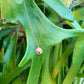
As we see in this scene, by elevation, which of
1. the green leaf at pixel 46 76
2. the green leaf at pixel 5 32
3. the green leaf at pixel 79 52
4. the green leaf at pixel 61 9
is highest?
the green leaf at pixel 61 9

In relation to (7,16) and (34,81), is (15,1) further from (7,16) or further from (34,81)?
(34,81)

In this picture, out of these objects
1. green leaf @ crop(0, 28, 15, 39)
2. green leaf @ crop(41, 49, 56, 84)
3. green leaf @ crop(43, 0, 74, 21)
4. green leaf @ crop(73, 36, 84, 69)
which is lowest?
green leaf @ crop(41, 49, 56, 84)

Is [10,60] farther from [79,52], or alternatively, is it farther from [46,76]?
[79,52]

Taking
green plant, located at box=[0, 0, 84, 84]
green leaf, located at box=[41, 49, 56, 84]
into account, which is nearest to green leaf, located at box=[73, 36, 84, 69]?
green plant, located at box=[0, 0, 84, 84]

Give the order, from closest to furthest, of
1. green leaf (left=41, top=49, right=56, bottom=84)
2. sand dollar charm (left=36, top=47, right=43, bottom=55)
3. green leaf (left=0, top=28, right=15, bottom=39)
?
sand dollar charm (left=36, top=47, right=43, bottom=55), green leaf (left=41, top=49, right=56, bottom=84), green leaf (left=0, top=28, right=15, bottom=39)

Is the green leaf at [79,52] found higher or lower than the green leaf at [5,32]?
lower

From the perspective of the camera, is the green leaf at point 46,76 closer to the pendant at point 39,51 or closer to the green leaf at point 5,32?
the pendant at point 39,51

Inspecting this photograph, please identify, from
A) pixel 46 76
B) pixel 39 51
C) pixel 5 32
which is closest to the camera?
pixel 39 51

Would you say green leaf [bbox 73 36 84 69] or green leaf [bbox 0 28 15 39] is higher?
green leaf [bbox 0 28 15 39]

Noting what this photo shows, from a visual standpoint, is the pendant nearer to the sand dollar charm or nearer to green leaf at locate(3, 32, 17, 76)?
the sand dollar charm

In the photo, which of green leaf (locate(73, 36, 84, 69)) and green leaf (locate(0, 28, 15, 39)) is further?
green leaf (locate(0, 28, 15, 39))

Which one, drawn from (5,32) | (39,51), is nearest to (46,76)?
(39,51)

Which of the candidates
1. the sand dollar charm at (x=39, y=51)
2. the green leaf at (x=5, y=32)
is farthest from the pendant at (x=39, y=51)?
the green leaf at (x=5, y=32)
